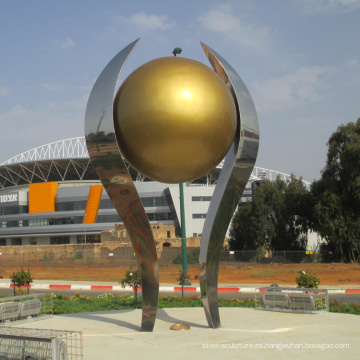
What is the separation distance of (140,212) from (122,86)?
2.93 m

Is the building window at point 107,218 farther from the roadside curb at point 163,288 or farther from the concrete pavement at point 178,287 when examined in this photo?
the roadside curb at point 163,288

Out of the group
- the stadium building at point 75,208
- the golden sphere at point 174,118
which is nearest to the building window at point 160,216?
the stadium building at point 75,208

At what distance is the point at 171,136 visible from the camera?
30.9 feet

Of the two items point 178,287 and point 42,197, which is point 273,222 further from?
point 42,197

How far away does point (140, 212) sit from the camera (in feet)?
36.2

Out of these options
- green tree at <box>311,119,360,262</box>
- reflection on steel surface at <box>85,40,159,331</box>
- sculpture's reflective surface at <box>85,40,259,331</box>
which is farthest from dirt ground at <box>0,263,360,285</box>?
reflection on steel surface at <box>85,40,159,331</box>

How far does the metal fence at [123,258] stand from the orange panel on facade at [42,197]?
14867 mm

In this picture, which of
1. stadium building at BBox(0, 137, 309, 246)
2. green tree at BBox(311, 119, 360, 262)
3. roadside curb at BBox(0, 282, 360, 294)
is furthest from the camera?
stadium building at BBox(0, 137, 309, 246)

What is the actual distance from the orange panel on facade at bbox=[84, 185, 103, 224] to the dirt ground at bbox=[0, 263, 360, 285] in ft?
86.7

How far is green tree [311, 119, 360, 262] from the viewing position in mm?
42875

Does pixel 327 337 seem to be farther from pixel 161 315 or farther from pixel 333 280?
pixel 333 280

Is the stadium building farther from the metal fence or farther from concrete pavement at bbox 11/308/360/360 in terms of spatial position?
concrete pavement at bbox 11/308/360/360

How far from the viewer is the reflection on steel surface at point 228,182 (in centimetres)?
1141

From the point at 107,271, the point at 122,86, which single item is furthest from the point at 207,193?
the point at 122,86
